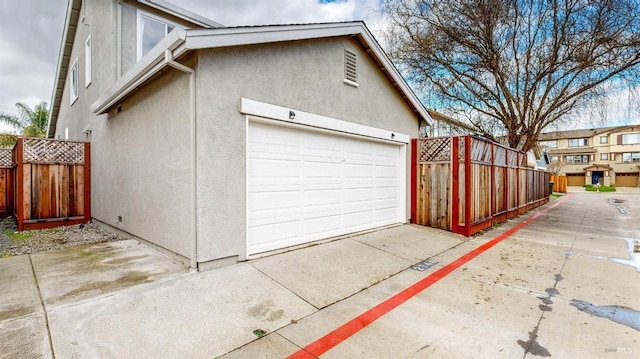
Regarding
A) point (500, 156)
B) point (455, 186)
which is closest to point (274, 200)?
point (455, 186)

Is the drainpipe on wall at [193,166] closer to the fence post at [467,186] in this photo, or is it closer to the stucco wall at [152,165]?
the stucco wall at [152,165]

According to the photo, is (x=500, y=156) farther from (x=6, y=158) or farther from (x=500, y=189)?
(x=6, y=158)

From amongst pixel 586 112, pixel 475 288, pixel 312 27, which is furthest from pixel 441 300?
pixel 586 112

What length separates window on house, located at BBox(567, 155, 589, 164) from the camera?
48091 millimetres

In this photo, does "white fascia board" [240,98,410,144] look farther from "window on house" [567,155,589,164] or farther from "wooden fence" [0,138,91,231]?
"window on house" [567,155,589,164]

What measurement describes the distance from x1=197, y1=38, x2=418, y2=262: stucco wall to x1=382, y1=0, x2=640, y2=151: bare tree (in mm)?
8519

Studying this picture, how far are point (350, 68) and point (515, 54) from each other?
10311 millimetres

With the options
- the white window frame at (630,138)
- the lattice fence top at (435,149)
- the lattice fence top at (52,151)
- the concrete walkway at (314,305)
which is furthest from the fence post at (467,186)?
the white window frame at (630,138)

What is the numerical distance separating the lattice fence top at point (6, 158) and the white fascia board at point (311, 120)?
37.7 ft

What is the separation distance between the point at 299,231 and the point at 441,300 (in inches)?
115

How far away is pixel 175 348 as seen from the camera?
9.21 ft

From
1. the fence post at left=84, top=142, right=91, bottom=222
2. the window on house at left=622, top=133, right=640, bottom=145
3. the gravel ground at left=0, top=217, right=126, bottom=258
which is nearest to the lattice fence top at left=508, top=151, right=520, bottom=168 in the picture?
the gravel ground at left=0, top=217, right=126, bottom=258

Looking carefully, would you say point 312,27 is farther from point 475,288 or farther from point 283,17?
point 283,17

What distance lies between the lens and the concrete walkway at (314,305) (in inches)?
115
